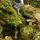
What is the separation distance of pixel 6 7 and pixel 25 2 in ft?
Answer: 7.25

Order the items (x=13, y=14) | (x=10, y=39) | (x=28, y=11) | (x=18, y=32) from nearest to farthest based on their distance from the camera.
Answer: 1. (x=10, y=39)
2. (x=18, y=32)
3. (x=13, y=14)
4. (x=28, y=11)

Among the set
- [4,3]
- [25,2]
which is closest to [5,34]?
[4,3]

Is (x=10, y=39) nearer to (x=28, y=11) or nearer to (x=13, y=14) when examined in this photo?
(x=13, y=14)

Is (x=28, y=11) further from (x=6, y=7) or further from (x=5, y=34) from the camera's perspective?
(x=5, y=34)

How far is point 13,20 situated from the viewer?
7.53 metres

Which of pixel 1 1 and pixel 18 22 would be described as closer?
pixel 18 22

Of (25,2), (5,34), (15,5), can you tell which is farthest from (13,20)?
(25,2)

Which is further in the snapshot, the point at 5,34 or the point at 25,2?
the point at 25,2

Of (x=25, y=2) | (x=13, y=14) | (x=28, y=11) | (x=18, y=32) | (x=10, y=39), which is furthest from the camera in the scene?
(x=25, y=2)

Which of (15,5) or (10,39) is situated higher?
(15,5)

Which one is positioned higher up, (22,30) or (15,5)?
(15,5)

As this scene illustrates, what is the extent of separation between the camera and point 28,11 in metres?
8.66

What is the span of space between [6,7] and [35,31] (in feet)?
6.61

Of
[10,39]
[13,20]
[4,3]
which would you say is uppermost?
[4,3]
